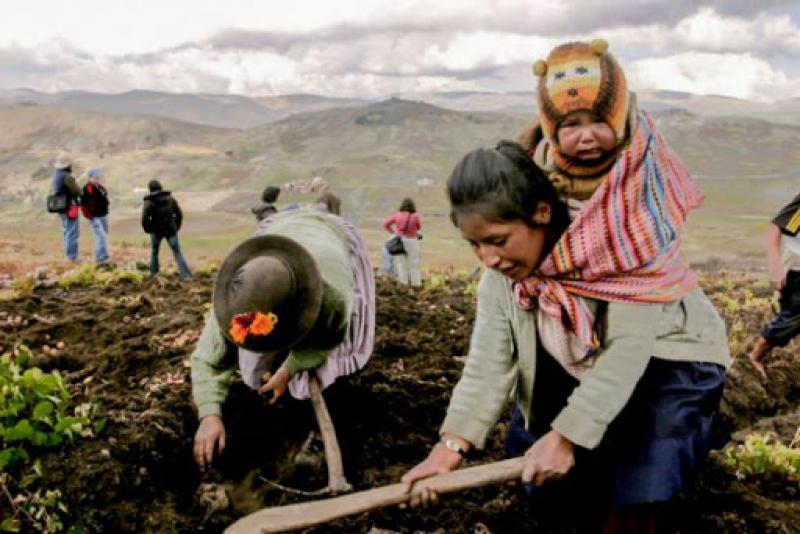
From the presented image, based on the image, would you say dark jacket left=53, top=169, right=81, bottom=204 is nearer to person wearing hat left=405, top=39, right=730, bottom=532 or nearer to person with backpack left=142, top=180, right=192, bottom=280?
person with backpack left=142, top=180, right=192, bottom=280

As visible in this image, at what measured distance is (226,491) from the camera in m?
3.44

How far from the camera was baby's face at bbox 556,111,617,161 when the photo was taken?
1991 mm

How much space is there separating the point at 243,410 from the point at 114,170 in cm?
14636

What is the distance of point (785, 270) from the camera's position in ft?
15.6

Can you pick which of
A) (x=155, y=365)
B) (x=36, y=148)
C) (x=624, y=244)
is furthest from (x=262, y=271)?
(x=36, y=148)

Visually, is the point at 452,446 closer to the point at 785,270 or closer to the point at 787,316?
the point at 785,270

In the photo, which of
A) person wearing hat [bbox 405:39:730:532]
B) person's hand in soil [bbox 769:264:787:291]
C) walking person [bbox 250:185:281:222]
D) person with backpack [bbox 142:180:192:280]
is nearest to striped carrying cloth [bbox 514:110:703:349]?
person wearing hat [bbox 405:39:730:532]

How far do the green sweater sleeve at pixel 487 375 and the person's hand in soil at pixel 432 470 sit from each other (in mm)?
50

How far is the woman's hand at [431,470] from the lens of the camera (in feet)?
7.09

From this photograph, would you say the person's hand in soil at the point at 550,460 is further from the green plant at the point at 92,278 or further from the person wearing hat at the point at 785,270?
the green plant at the point at 92,278

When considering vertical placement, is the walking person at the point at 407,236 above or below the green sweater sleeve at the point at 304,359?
below

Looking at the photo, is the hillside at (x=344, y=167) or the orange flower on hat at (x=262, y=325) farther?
the hillside at (x=344, y=167)

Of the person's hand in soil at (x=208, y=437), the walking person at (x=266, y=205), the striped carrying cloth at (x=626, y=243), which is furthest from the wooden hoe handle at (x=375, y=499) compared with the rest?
the walking person at (x=266, y=205)

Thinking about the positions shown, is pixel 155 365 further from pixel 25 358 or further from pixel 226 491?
pixel 226 491
